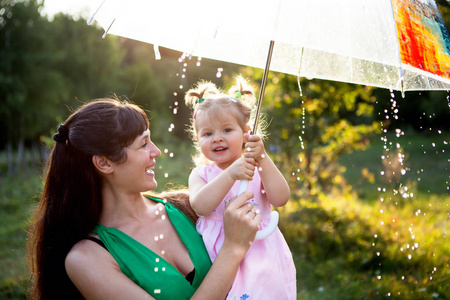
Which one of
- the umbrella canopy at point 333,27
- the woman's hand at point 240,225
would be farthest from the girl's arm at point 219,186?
the umbrella canopy at point 333,27

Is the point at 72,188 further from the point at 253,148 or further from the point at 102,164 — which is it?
the point at 253,148

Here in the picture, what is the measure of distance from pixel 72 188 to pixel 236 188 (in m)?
0.91

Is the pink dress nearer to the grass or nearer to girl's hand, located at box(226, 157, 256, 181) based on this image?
girl's hand, located at box(226, 157, 256, 181)

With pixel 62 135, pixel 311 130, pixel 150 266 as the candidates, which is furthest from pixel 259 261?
pixel 311 130

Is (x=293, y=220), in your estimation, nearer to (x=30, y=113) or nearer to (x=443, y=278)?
(x=443, y=278)

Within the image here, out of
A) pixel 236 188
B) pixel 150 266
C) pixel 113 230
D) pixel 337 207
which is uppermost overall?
pixel 236 188

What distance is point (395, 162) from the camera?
7.59 metres

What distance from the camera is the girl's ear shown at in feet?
7.96

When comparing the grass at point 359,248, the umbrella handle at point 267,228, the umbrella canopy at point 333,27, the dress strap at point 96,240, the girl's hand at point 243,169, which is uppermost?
the umbrella canopy at point 333,27

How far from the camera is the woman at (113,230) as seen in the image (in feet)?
7.30

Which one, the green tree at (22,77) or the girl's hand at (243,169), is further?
the green tree at (22,77)

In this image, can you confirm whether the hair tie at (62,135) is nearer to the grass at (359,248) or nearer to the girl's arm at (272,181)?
the girl's arm at (272,181)

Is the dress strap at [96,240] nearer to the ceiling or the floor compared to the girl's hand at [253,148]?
nearer to the floor

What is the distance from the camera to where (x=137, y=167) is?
2453 mm
